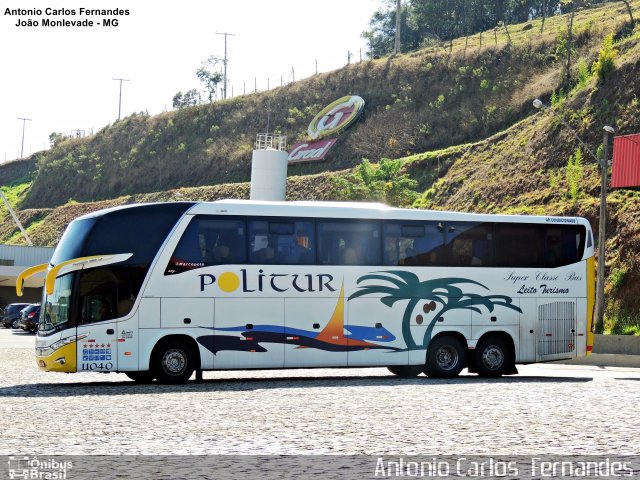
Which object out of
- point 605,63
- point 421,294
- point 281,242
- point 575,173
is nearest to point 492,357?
point 421,294

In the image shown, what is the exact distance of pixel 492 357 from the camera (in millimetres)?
25859

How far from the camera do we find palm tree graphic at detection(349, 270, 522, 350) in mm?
24672

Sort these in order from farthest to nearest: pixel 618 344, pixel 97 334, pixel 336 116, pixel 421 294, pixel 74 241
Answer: pixel 336 116
pixel 618 344
pixel 421 294
pixel 74 241
pixel 97 334

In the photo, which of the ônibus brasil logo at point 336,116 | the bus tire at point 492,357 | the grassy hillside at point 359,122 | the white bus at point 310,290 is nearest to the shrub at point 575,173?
the grassy hillside at point 359,122

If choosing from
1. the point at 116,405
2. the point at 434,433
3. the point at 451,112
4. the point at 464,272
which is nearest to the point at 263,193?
the point at 451,112

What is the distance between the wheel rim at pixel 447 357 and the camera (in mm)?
25344

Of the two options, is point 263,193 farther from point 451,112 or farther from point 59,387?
point 59,387

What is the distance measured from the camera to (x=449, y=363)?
1001 inches

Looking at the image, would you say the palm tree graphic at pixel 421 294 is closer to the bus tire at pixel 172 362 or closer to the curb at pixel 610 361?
the bus tire at pixel 172 362

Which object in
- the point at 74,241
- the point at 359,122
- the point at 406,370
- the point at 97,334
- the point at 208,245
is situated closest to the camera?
the point at 97,334

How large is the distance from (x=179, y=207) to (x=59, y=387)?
184 inches

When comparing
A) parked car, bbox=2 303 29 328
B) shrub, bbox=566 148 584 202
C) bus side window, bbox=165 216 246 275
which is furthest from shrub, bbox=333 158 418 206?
bus side window, bbox=165 216 246 275

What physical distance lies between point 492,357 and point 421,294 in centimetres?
261

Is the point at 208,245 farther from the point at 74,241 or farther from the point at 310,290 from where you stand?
the point at 74,241
